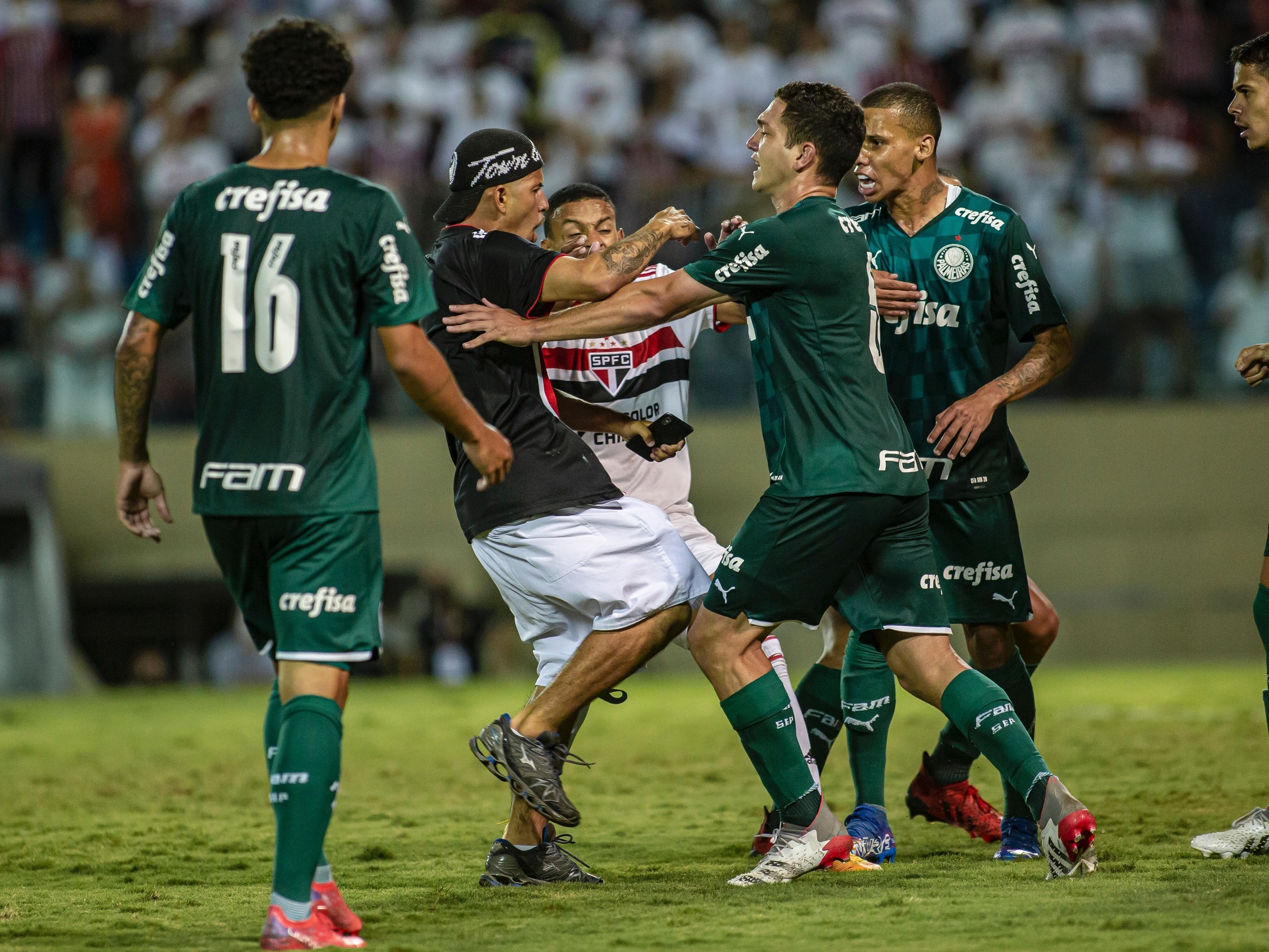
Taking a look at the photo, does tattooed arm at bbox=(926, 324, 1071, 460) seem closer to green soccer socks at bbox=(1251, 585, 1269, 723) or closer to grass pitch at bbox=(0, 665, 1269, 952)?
green soccer socks at bbox=(1251, 585, 1269, 723)

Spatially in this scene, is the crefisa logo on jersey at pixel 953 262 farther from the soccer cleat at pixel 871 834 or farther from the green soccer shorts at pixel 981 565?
the soccer cleat at pixel 871 834

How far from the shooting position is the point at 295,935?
3973mm

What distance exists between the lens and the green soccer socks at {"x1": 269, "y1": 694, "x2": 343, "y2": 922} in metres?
4.00

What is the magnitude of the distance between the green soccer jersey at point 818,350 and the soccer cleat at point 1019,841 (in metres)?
1.29

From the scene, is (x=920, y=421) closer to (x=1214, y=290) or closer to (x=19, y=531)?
(x=1214, y=290)

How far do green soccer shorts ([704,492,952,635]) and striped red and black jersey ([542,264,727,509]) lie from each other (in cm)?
131

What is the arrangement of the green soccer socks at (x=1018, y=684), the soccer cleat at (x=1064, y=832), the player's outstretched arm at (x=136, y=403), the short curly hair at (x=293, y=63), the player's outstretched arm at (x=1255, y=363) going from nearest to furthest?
the short curly hair at (x=293, y=63) → the player's outstretched arm at (x=136, y=403) → the soccer cleat at (x=1064, y=832) → the player's outstretched arm at (x=1255, y=363) → the green soccer socks at (x=1018, y=684)

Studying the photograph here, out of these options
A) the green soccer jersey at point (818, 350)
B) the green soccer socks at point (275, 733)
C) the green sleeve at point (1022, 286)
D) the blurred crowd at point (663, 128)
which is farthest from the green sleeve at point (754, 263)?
the blurred crowd at point (663, 128)

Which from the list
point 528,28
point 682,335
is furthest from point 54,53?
point 682,335

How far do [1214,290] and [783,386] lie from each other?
10.1 m

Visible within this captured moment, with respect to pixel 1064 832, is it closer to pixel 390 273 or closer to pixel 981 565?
pixel 981 565

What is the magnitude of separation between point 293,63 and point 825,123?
179 centimetres

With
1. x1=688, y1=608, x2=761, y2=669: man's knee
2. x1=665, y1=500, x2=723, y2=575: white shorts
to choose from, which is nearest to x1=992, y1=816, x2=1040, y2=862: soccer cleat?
x1=688, y1=608, x2=761, y2=669: man's knee

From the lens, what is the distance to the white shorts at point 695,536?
5.80 metres
